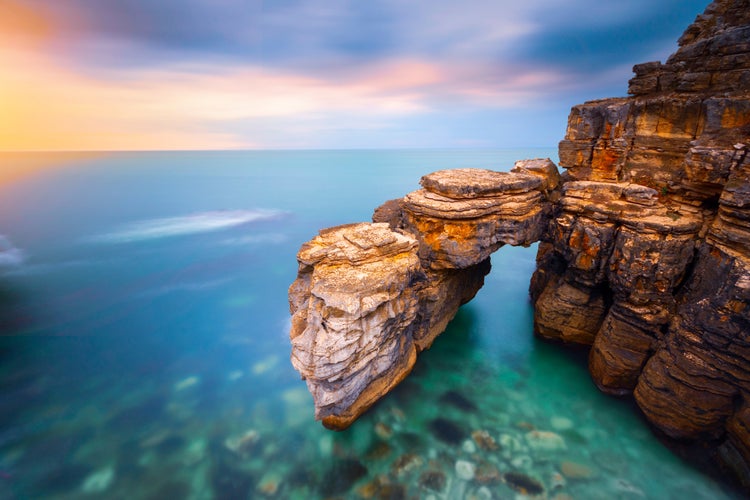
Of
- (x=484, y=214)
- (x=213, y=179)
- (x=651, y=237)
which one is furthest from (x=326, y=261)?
(x=213, y=179)

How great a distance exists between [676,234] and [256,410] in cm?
1609

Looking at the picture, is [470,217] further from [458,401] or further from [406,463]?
[406,463]

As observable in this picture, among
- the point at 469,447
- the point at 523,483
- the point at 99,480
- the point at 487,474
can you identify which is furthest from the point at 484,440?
the point at 99,480

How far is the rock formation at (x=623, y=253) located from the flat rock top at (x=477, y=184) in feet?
0.24

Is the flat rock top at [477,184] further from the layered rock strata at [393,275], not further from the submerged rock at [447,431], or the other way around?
the submerged rock at [447,431]

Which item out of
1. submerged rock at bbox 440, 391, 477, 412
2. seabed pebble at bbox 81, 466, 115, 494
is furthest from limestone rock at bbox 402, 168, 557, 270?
seabed pebble at bbox 81, 466, 115, 494

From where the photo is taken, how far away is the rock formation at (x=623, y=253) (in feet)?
28.7

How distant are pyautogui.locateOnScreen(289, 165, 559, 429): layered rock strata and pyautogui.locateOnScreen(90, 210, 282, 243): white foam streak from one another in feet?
93.4

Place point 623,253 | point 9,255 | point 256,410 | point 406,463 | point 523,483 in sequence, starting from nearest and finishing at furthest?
point 523,483 < point 406,463 < point 623,253 < point 256,410 < point 9,255

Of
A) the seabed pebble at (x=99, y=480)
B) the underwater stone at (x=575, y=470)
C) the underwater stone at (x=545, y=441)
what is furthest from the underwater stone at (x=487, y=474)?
the seabed pebble at (x=99, y=480)

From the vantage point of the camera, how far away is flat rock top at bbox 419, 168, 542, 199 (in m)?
12.0

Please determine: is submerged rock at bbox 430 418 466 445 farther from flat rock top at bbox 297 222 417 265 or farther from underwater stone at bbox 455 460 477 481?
flat rock top at bbox 297 222 417 265

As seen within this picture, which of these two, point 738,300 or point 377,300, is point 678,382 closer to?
point 738,300

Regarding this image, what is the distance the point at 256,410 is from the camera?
12492mm
